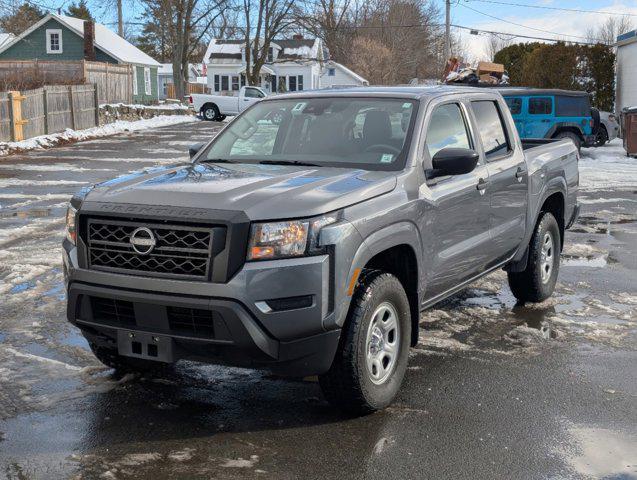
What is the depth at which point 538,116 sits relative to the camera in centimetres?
2183

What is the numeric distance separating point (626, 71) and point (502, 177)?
1109 inches

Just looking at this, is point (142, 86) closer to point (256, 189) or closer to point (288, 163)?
point (288, 163)

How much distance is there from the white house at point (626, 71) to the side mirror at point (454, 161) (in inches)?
1081

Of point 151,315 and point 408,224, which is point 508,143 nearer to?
point 408,224

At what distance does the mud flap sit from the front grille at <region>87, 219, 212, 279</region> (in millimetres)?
340

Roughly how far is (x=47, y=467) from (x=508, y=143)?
14.5 ft

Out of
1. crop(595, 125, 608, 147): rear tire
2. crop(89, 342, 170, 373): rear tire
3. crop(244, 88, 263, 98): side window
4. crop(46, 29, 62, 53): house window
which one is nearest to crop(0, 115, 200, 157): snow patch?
crop(244, 88, 263, 98): side window

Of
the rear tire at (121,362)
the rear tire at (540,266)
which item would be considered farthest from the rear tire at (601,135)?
the rear tire at (121,362)

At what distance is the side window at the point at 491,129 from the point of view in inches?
256

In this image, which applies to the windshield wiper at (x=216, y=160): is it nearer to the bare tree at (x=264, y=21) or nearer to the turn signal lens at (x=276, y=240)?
the turn signal lens at (x=276, y=240)

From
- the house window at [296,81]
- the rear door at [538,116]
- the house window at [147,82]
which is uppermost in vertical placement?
the house window at [296,81]

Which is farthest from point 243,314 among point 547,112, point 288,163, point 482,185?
point 547,112

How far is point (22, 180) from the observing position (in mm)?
17203

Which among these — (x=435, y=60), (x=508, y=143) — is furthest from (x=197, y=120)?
(x=435, y=60)
